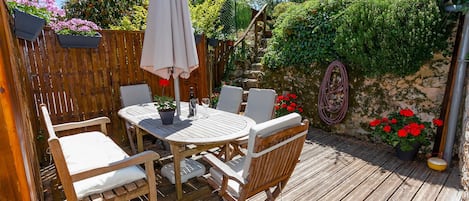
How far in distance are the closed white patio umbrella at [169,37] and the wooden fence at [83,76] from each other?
1393 mm

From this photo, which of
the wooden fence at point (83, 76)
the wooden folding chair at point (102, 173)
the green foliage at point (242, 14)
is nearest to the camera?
the wooden folding chair at point (102, 173)

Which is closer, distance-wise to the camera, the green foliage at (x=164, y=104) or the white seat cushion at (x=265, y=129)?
the white seat cushion at (x=265, y=129)

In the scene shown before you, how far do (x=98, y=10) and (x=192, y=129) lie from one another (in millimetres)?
6119

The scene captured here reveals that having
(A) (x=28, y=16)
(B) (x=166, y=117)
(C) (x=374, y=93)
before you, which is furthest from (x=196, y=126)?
(C) (x=374, y=93)

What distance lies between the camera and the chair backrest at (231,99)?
350 cm

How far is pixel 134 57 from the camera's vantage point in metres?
4.18

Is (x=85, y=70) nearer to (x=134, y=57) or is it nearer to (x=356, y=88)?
(x=134, y=57)

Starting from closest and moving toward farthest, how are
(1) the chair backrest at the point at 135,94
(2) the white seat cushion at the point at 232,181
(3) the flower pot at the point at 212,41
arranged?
(2) the white seat cushion at the point at 232,181 → (1) the chair backrest at the point at 135,94 → (3) the flower pot at the point at 212,41

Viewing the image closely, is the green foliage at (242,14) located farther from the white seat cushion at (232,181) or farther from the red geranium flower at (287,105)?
the white seat cushion at (232,181)

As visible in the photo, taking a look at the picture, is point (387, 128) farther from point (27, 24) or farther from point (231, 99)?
point (27, 24)

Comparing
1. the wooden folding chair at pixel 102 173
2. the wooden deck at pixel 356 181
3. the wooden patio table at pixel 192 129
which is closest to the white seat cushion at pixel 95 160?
the wooden folding chair at pixel 102 173

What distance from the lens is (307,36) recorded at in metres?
4.76

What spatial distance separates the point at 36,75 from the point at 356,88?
4.68m

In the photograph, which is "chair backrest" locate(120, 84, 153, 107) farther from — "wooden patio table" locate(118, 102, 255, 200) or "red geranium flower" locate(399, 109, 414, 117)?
"red geranium flower" locate(399, 109, 414, 117)
